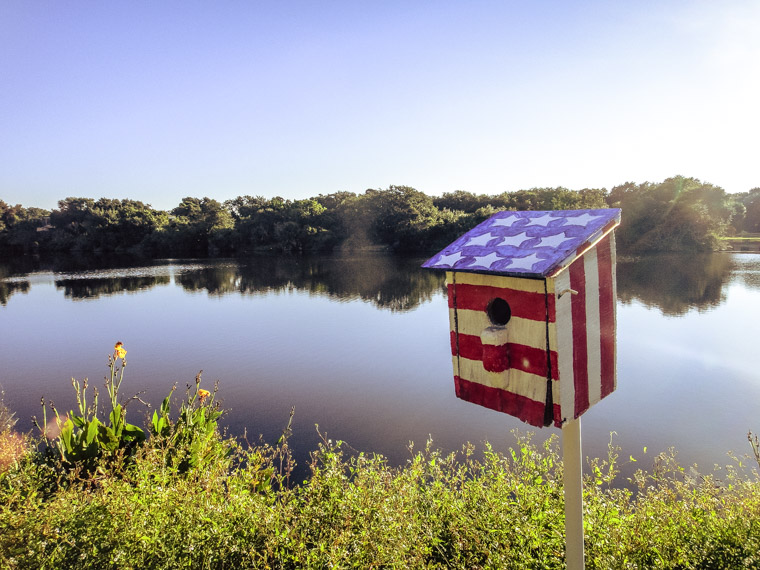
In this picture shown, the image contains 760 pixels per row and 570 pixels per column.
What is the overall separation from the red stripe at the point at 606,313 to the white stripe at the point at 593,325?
0.03m

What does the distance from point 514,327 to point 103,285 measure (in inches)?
1128

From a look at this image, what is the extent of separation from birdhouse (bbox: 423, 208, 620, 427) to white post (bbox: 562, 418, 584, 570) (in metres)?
0.16

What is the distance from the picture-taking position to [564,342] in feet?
6.61

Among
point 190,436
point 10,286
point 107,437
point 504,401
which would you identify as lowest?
point 190,436

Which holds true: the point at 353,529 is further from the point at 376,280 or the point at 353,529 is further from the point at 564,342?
the point at 376,280

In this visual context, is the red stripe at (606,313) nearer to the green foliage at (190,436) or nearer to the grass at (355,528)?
the grass at (355,528)

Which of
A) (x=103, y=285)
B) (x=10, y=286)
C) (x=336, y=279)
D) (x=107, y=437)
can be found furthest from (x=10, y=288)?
(x=107, y=437)

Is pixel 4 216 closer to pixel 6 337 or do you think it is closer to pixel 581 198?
pixel 6 337

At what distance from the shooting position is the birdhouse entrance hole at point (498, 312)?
92.7 inches

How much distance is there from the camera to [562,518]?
3.19 metres

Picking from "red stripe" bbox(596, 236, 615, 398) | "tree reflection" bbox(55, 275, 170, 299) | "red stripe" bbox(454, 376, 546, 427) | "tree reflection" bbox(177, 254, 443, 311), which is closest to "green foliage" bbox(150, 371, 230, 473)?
"red stripe" bbox(454, 376, 546, 427)

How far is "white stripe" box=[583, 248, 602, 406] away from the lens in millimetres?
2148

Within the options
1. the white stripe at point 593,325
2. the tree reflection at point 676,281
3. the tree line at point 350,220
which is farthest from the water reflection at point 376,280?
the white stripe at point 593,325

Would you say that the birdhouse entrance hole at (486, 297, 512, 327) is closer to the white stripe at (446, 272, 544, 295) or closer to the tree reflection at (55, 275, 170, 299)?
the white stripe at (446, 272, 544, 295)
